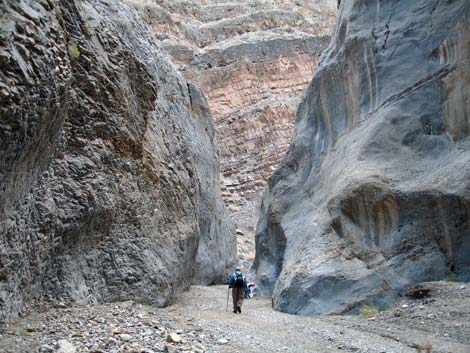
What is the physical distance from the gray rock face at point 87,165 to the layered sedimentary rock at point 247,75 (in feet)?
69.8

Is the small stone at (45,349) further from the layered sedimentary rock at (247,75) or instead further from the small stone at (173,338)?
the layered sedimentary rock at (247,75)

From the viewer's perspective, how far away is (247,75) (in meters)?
A: 42.9

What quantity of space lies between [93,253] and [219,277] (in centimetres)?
1202

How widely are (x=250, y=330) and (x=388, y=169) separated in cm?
586

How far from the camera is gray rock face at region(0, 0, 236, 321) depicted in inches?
224

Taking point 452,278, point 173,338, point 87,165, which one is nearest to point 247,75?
point 452,278

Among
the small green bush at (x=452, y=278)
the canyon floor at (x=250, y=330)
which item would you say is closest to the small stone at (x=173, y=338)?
the canyon floor at (x=250, y=330)

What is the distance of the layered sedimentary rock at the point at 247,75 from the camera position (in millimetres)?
39469

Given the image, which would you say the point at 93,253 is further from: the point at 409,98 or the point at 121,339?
the point at 409,98

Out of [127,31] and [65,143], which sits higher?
[127,31]

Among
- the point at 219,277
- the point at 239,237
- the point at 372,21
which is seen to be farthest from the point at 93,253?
the point at 239,237

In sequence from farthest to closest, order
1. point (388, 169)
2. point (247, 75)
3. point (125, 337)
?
1. point (247, 75)
2. point (388, 169)
3. point (125, 337)

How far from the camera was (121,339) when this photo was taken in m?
6.20

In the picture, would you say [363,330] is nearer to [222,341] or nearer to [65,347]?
[222,341]
